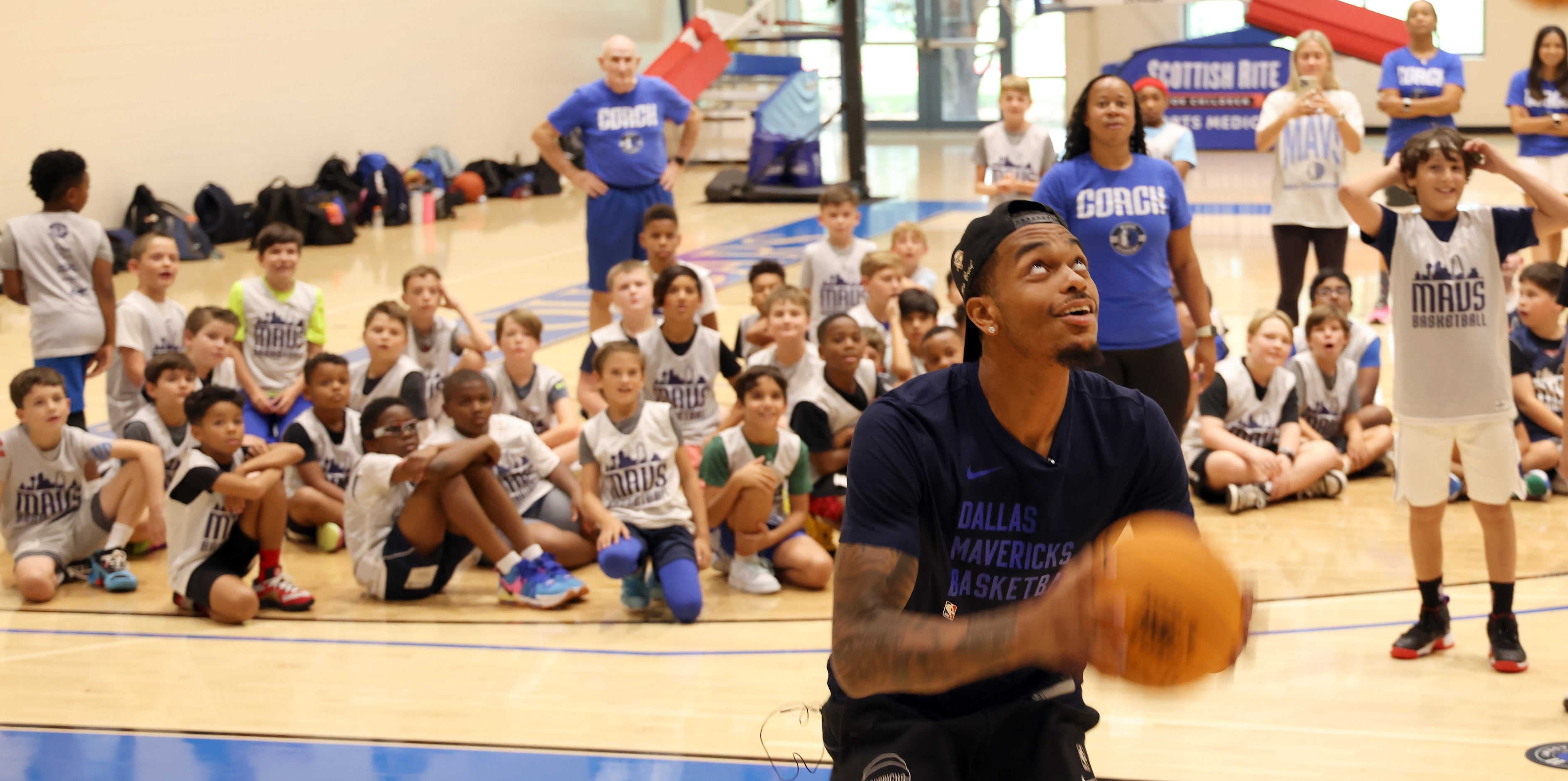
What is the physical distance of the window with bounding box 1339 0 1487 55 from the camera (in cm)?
2016

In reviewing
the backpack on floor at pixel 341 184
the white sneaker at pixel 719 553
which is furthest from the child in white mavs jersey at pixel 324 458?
the backpack on floor at pixel 341 184

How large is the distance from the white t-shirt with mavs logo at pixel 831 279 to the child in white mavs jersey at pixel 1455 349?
12.3ft

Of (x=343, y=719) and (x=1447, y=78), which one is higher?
(x=1447, y=78)

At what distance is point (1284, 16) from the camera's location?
14164mm

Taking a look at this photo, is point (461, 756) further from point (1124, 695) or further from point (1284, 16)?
point (1284, 16)

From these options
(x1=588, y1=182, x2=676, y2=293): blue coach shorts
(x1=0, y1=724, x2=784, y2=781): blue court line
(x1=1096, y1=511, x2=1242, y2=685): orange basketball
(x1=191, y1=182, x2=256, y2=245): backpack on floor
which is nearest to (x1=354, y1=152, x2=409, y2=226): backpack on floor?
(x1=191, y1=182, x2=256, y2=245): backpack on floor

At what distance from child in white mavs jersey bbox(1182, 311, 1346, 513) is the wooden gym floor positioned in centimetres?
11

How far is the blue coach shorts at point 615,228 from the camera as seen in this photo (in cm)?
869

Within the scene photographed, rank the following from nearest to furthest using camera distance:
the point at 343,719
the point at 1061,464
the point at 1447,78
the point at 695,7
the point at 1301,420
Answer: the point at 1061,464, the point at 343,719, the point at 1301,420, the point at 1447,78, the point at 695,7

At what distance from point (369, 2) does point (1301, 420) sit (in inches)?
550

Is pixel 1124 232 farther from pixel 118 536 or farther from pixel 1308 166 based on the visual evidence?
pixel 118 536

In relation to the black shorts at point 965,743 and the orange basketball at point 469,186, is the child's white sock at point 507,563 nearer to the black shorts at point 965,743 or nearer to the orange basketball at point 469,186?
the black shorts at point 965,743

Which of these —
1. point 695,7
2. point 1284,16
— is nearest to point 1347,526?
point 1284,16

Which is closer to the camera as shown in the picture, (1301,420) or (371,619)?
(371,619)
